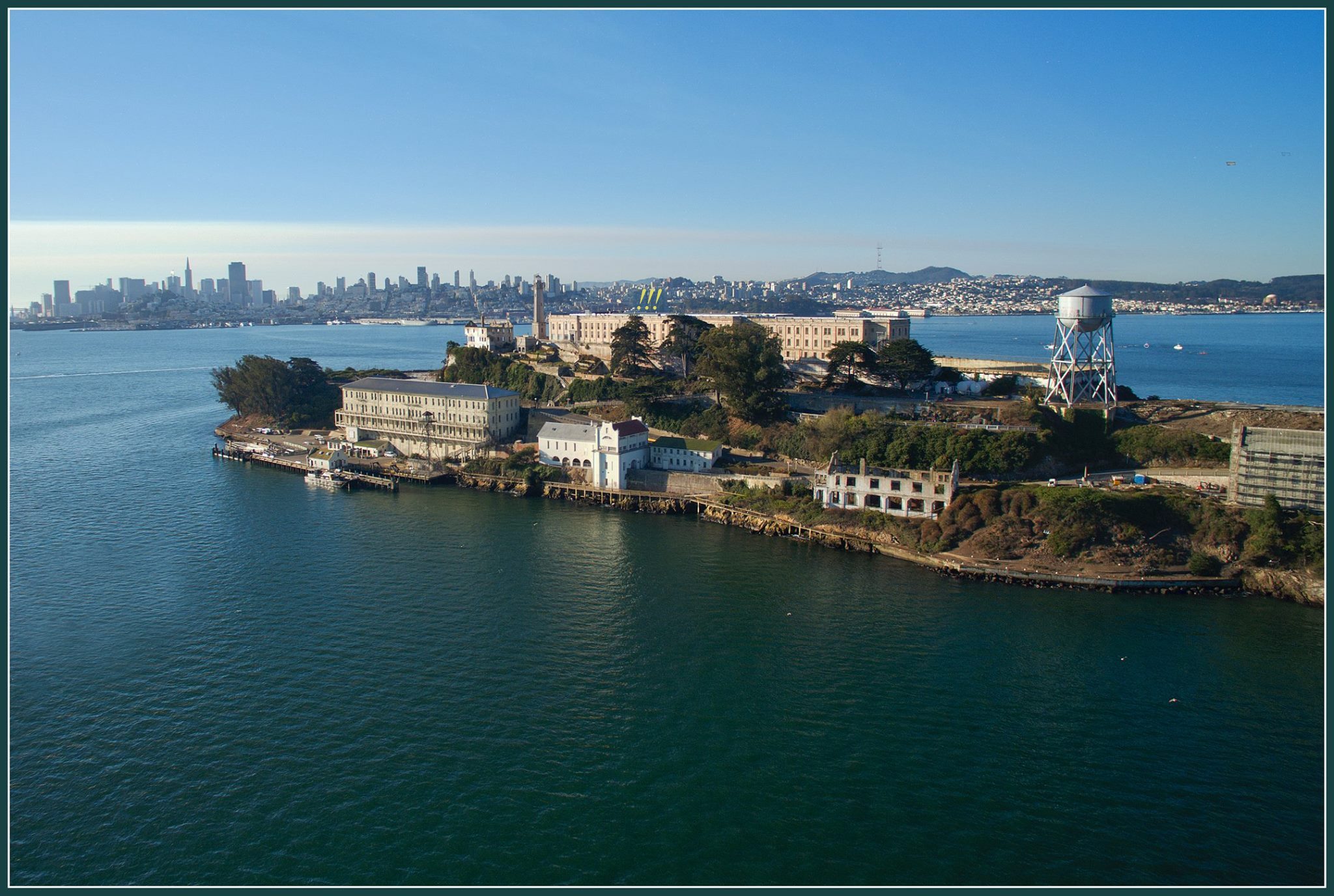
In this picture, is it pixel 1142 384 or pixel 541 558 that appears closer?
pixel 541 558

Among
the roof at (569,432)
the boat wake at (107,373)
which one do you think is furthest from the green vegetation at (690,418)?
the boat wake at (107,373)

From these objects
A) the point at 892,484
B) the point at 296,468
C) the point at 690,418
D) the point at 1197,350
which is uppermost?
the point at 1197,350

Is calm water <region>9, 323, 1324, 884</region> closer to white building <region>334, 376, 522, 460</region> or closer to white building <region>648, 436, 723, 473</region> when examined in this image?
white building <region>648, 436, 723, 473</region>

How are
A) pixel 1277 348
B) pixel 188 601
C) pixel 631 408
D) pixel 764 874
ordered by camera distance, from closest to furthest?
pixel 764 874 < pixel 188 601 < pixel 631 408 < pixel 1277 348

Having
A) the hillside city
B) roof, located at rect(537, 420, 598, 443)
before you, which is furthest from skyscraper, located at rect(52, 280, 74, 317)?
roof, located at rect(537, 420, 598, 443)

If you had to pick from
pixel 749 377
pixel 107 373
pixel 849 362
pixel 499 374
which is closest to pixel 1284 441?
pixel 849 362

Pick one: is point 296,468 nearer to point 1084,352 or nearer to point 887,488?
point 887,488

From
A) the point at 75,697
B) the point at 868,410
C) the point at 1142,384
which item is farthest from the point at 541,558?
the point at 1142,384

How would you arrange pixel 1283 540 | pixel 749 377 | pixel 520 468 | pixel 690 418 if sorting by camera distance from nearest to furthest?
pixel 1283 540 < pixel 520 468 < pixel 749 377 < pixel 690 418

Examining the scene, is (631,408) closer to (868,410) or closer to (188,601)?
(868,410)
